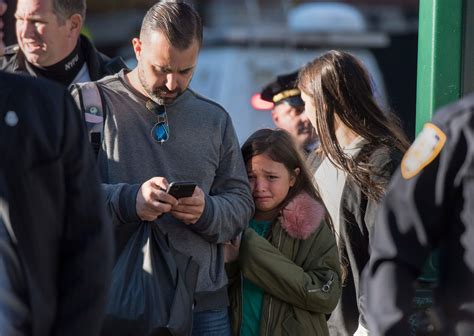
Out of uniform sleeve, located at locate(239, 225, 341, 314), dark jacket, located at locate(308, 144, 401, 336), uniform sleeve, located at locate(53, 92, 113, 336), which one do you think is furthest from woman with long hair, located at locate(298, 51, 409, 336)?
uniform sleeve, located at locate(53, 92, 113, 336)

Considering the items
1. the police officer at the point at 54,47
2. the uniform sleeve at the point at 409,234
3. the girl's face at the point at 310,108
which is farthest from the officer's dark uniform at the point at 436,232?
the police officer at the point at 54,47

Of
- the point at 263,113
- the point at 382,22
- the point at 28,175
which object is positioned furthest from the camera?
the point at 382,22

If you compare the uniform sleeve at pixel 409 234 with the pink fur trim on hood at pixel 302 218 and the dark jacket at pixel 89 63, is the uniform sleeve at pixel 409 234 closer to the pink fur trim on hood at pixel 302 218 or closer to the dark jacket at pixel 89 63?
the pink fur trim on hood at pixel 302 218

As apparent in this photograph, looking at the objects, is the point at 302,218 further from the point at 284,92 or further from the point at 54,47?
the point at 284,92

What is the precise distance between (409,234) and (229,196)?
130cm

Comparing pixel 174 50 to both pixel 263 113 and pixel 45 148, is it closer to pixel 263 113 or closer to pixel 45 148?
pixel 45 148

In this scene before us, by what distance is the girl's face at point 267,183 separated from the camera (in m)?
4.43

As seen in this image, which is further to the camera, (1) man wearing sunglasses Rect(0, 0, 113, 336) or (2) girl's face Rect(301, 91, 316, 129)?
(2) girl's face Rect(301, 91, 316, 129)

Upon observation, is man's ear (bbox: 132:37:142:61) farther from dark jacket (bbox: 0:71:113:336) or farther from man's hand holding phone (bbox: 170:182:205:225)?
dark jacket (bbox: 0:71:113:336)

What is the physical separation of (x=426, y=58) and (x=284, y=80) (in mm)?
2023

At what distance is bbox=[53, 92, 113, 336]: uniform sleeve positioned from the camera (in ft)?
8.88

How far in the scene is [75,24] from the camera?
4.87 m

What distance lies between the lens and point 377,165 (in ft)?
14.1

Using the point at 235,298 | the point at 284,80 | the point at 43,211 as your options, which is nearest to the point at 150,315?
the point at 235,298
